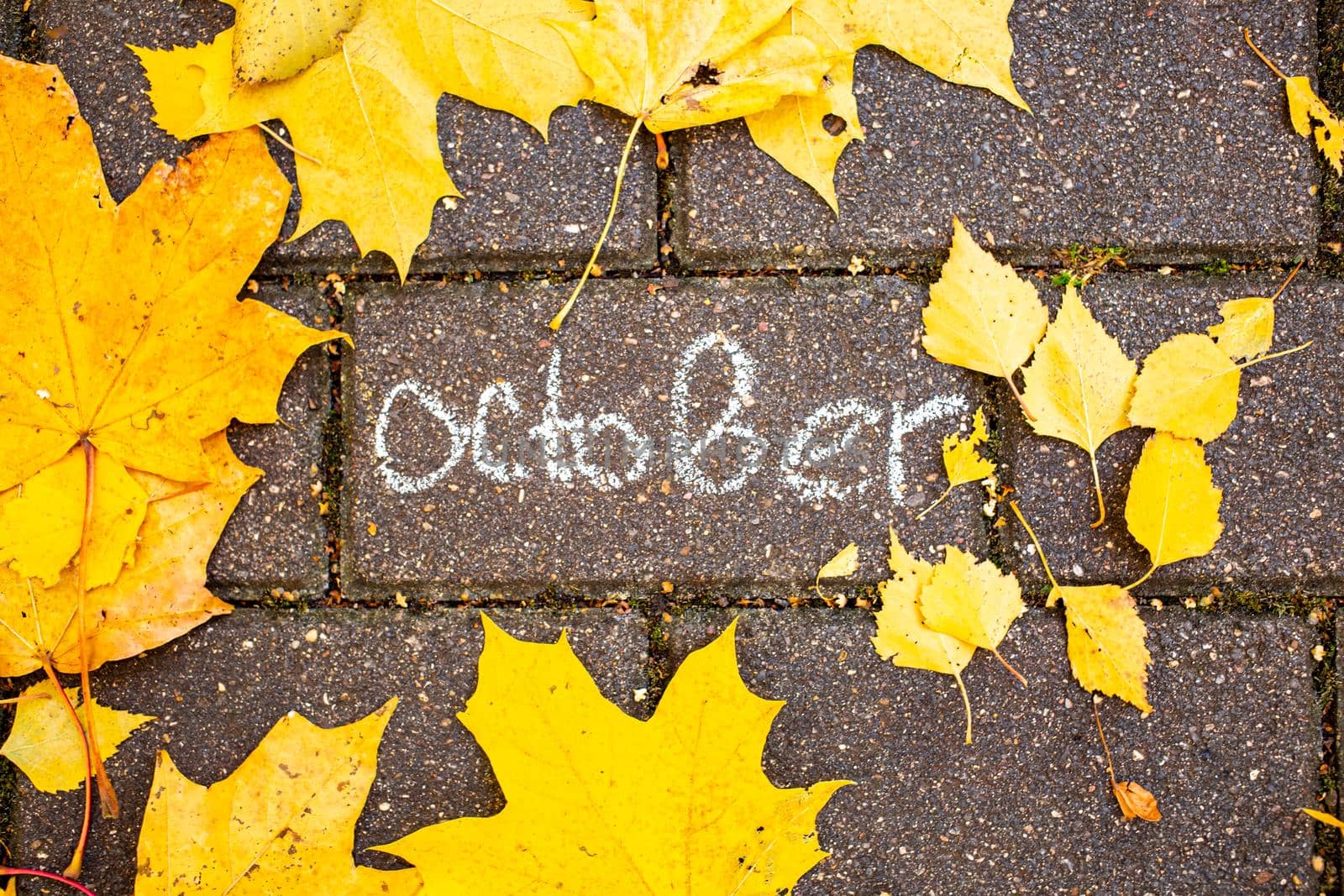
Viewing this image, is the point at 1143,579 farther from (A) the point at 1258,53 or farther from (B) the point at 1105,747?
(A) the point at 1258,53

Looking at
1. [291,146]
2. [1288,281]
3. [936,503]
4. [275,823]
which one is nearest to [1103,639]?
[936,503]

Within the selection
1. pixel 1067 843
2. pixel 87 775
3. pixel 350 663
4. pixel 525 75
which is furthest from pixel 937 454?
pixel 87 775

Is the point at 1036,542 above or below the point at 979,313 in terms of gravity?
below

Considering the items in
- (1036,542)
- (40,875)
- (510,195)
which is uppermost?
(510,195)

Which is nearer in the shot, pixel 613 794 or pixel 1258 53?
pixel 613 794

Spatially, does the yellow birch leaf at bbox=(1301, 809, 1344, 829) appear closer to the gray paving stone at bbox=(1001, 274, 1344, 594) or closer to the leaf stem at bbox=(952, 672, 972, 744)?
the gray paving stone at bbox=(1001, 274, 1344, 594)

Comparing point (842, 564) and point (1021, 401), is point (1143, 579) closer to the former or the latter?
point (1021, 401)
